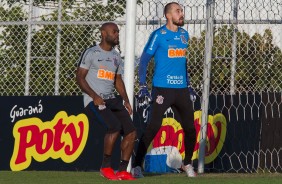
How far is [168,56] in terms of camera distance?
12109mm

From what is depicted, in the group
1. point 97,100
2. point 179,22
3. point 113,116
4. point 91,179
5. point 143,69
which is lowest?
point 91,179

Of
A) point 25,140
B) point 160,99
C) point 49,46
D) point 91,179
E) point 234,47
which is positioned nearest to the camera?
point 91,179

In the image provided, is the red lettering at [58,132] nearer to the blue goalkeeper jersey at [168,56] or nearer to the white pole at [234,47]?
the white pole at [234,47]

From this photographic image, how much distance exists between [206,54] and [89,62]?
9.21 ft

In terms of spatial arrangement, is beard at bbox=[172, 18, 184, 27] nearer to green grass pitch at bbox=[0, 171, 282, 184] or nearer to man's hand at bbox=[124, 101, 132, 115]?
man's hand at bbox=[124, 101, 132, 115]

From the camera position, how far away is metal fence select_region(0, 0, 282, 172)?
14.3 m

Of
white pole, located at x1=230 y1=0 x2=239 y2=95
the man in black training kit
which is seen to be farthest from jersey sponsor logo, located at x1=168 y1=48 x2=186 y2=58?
white pole, located at x1=230 y1=0 x2=239 y2=95

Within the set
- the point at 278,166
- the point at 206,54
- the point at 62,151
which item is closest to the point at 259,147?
the point at 278,166

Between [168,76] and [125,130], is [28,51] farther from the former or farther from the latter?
[125,130]

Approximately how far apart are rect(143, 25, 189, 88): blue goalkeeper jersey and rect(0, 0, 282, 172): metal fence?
1909 mm

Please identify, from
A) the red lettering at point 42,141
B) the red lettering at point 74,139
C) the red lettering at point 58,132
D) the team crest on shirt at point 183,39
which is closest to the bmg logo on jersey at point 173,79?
the team crest on shirt at point 183,39

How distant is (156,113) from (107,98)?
66cm

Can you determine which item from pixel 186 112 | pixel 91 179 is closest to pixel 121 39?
pixel 186 112

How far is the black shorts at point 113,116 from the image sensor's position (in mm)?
11500
